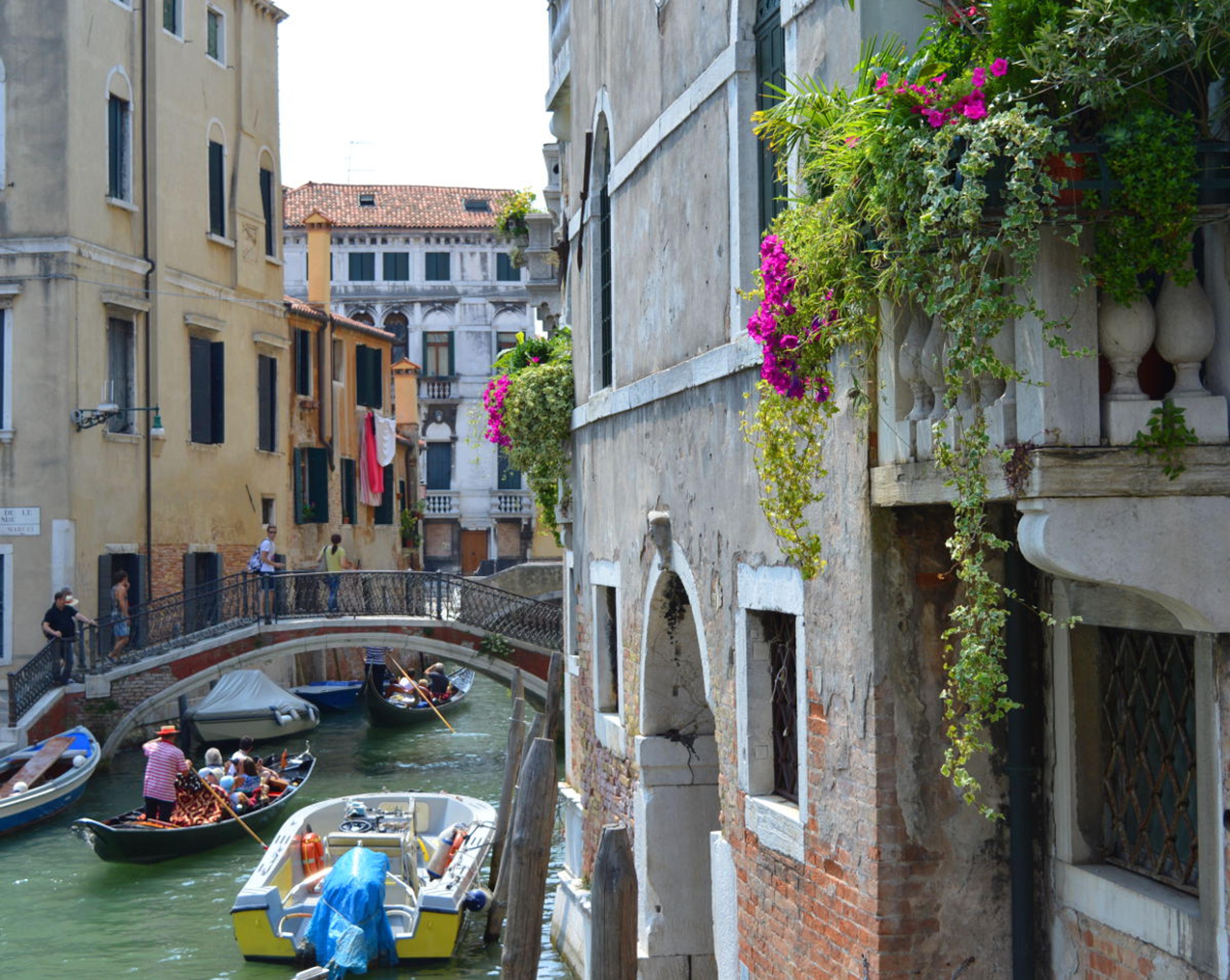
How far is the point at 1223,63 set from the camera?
3668 millimetres

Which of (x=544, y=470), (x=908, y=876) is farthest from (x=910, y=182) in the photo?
(x=544, y=470)

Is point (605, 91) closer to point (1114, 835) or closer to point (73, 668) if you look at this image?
point (1114, 835)

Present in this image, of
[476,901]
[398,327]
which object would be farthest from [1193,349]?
[398,327]

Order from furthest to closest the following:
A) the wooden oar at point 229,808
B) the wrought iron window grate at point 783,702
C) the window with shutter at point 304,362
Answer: the window with shutter at point 304,362 < the wooden oar at point 229,808 < the wrought iron window grate at point 783,702

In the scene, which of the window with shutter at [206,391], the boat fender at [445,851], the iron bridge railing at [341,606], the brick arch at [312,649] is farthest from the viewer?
the window with shutter at [206,391]

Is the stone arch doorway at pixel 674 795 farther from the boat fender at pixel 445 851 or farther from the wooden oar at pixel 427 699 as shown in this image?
the wooden oar at pixel 427 699

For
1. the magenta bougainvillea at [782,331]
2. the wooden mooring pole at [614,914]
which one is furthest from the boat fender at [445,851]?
the magenta bougainvillea at [782,331]

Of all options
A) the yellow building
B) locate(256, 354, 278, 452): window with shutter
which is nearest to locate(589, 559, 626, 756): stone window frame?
the yellow building

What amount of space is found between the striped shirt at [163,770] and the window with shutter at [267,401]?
981cm

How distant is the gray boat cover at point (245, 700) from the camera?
854 inches

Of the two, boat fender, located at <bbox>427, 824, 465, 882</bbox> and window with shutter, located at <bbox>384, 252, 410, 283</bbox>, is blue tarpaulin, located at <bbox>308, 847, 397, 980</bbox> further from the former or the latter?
window with shutter, located at <bbox>384, 252, 410, 283</bbox>

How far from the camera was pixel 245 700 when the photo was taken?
22047 millimetres

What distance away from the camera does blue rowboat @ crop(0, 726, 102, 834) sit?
1568 cm

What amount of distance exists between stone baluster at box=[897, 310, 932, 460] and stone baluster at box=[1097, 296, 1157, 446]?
0.64m
